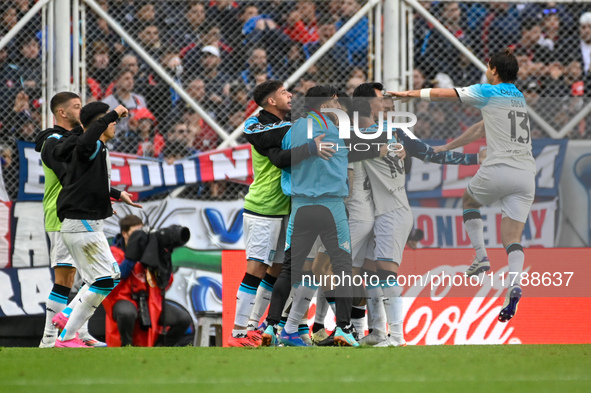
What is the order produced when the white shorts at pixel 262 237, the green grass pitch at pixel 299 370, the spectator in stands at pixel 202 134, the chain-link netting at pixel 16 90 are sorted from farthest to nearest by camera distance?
1. the spectator in stands at pixel 202 134
2. the chain-link netting at pixel 16 90
3. the white shorts at pixel 262 237
4. the green grass pitch at pixel 299 370

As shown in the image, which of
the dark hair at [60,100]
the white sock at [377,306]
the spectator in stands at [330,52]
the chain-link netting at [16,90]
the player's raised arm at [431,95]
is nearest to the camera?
the player's raised arm at [431,95]

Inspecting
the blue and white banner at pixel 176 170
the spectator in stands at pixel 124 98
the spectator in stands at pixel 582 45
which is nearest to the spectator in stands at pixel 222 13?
the spectator in stands at pixel 124 98

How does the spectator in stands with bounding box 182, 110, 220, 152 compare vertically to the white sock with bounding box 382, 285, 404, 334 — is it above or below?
above

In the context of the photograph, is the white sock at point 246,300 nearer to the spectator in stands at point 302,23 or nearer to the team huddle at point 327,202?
the team huddle at point 327,202

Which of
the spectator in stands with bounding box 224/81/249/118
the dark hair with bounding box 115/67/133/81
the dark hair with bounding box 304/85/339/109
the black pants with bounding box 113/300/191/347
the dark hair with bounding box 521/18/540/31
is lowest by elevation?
the black pants with bounding box 113/300/191/347

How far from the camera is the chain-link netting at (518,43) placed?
34.7ft

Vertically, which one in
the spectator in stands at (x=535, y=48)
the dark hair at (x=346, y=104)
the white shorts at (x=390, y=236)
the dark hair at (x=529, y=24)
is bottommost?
the white shorts at (x=390, y=236)

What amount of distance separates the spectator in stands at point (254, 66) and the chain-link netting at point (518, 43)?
182 centimetres

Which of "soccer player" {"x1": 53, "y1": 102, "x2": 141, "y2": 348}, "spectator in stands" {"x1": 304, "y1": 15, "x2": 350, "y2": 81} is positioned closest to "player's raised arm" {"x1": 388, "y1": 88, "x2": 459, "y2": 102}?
"soccer player" {"x1": 53, "y1": 102, "x2": 141, "y2": 348}

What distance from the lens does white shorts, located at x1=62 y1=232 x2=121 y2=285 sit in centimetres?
694

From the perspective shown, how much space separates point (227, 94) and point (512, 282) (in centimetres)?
473

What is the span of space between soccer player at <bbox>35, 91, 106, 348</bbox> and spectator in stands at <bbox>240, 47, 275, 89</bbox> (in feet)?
10.5

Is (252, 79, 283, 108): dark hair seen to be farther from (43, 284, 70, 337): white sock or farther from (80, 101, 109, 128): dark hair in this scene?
(43, 284, 70, 337): white sock

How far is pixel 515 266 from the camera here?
712cm
